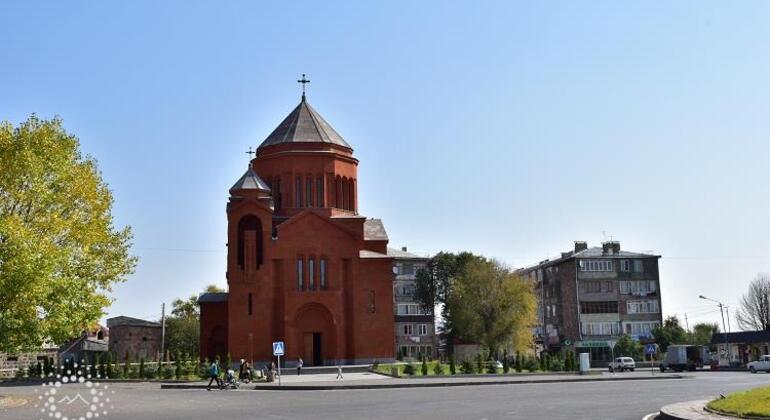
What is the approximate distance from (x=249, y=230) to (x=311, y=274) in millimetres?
5185

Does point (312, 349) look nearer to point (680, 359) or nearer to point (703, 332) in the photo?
point (680, 359)

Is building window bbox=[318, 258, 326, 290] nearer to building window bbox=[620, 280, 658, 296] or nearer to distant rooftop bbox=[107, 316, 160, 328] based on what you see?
distant rooftop bbox=[107, 316, 160, 328]

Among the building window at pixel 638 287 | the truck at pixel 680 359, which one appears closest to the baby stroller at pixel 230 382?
the truck at pixel 680 359

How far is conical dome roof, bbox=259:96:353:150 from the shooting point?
2340 inches

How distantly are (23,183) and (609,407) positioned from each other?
2200 centimetres

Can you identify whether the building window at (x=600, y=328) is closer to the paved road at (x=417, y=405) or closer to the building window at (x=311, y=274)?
the building window at (x=311, y=274)

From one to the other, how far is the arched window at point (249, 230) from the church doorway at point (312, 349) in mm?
5972

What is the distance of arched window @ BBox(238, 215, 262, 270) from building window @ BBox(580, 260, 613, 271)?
33.8 m

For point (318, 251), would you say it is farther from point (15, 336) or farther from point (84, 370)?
point (15, 336)

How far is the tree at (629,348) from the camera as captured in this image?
71.3 meters

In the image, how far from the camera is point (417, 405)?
24156 mm

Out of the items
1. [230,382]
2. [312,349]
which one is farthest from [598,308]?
[230,382]

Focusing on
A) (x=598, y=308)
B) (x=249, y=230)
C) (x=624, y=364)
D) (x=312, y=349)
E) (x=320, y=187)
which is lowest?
(x=624, y=364)

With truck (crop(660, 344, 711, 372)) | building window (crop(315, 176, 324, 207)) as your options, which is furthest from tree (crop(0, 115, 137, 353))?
truck (crop(660, 344, 711, 372))
